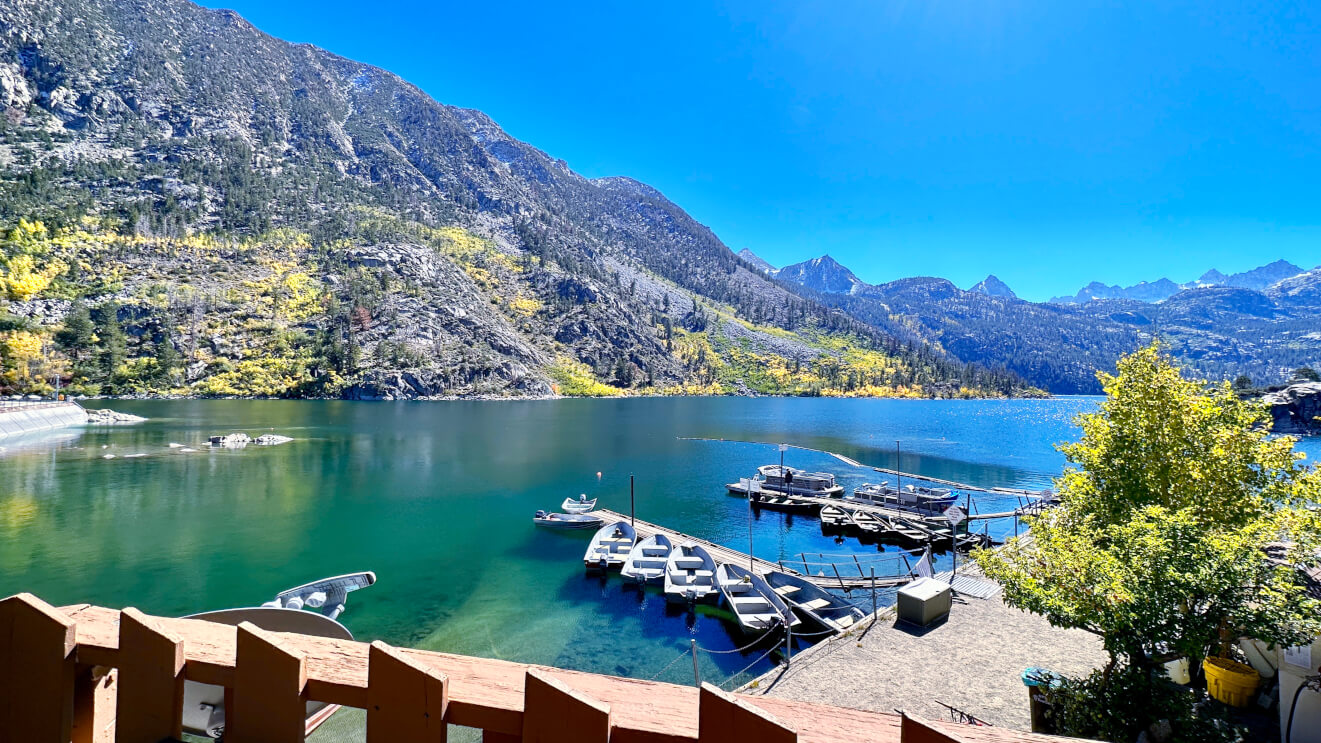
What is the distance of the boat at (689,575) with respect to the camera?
26438 millimetres

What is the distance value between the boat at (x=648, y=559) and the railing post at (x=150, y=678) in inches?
1089

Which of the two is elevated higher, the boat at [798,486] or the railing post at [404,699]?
the railing post at [404,699]

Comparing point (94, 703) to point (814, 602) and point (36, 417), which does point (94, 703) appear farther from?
point (36, 417)

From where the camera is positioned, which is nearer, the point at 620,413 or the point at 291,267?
the point at 620,413

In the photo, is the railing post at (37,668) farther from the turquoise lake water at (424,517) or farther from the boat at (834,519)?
the boat at (834,519)

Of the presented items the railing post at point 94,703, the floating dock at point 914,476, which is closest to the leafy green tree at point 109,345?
the floating dock at point 914,476

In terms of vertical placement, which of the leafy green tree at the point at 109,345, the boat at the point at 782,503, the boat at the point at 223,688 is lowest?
the boat at the point at 782,503

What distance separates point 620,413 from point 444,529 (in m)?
94.4

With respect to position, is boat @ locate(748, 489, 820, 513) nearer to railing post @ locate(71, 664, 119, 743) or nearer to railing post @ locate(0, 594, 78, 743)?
railing post @ locate(71, 664, 119, 743)

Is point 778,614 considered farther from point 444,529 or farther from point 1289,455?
point 444,529

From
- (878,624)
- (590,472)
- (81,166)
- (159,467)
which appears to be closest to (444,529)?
(590,472)

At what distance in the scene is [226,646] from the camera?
2.66 meters

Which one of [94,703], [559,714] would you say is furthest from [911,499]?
[94,703]

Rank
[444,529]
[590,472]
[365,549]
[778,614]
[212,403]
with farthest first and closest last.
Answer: [212,403], [590,472], [444,529], [365,549], [778,614]
